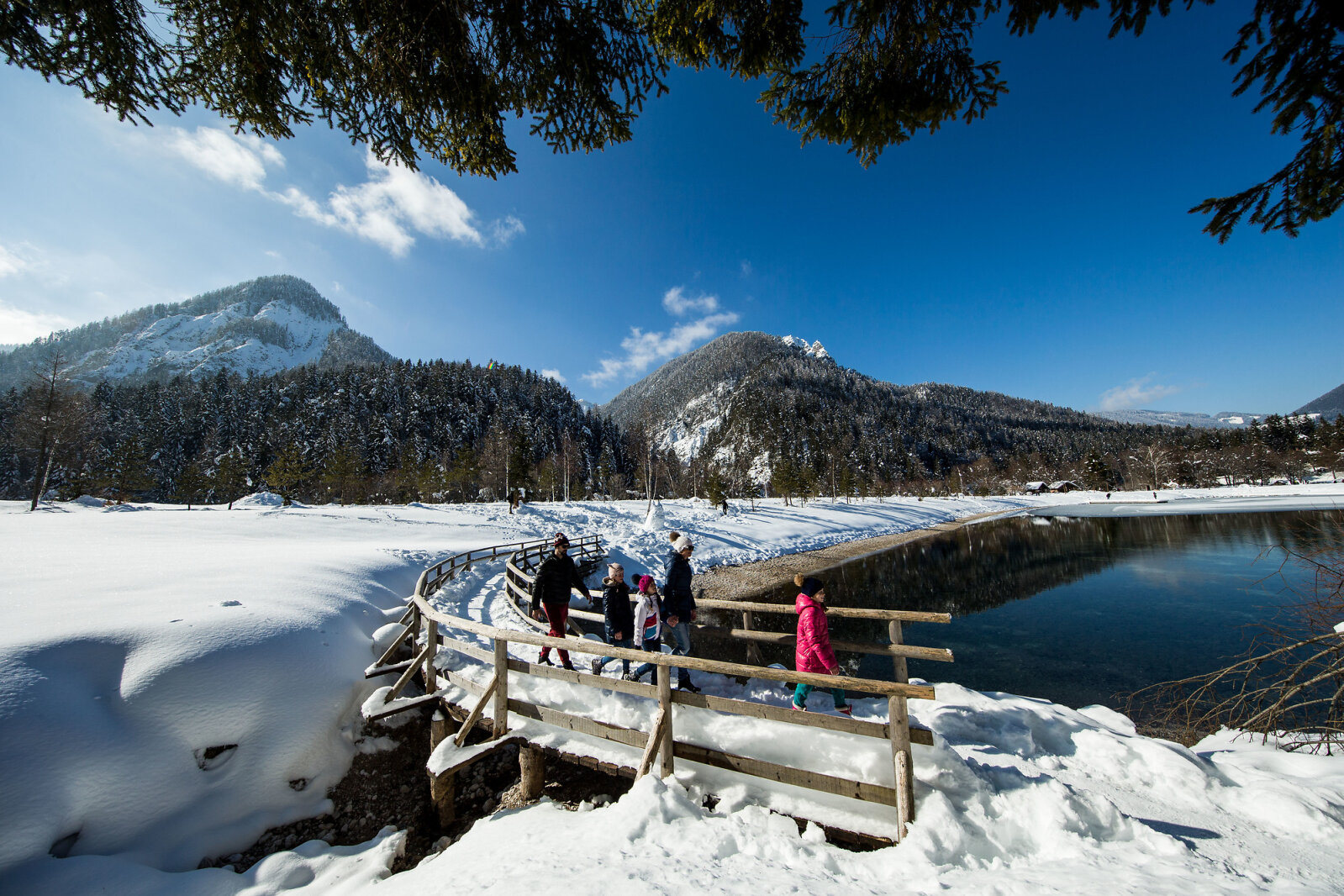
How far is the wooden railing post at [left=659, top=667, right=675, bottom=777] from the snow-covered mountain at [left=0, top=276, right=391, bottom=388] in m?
182

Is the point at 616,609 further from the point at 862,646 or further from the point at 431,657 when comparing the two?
the point at 862,646

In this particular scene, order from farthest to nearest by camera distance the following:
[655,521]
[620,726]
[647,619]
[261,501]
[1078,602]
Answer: [655,521]
[261,501]
[1078,602]
[647,619]
[620,726]

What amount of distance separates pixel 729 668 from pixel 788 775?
2.94 ft

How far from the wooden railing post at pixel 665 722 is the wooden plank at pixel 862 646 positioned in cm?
200

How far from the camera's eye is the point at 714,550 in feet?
92.2

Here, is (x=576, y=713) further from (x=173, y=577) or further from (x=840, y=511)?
(x=840, y=511)

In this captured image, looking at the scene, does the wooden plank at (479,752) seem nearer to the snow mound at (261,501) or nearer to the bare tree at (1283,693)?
the bare tree at (1283,693)

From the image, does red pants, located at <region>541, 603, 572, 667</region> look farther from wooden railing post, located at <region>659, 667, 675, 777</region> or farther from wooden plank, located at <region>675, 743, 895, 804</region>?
wooden plank, located at <region>675, 743, 895, 804</region>

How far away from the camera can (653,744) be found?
12.7 feet

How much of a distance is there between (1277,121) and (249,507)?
137 ft

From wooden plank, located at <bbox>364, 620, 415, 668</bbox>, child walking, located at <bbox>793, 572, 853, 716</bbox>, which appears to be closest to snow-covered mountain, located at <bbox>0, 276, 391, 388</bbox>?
wooden plank, located at <bbox>364, 620, 415, 668</bbox>

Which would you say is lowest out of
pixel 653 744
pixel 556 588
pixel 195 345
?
pixel 653 744

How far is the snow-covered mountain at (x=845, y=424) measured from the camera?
4181 inches

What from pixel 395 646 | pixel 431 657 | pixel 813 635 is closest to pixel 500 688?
pixel 431 657
